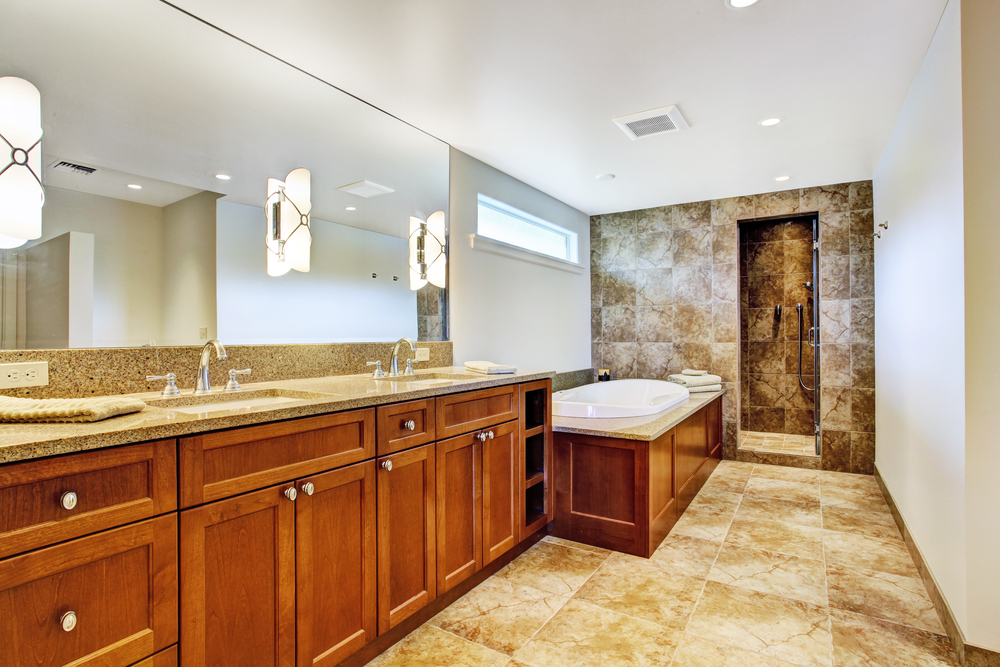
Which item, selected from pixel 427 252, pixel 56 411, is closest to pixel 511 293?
pixel 427 252

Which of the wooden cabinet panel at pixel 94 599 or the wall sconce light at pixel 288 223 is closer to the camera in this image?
the wooden cabinet panel at pixel 94 599

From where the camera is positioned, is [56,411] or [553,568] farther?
[553,568]

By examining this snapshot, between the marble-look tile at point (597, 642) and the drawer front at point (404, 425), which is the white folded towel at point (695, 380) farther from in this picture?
the drawer front at point (404, 425)

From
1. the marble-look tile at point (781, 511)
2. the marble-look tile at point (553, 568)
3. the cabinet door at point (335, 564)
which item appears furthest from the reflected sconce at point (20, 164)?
the marble-look tile at point (781, 511)

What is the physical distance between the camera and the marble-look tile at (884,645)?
5.82ft

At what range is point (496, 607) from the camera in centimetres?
215

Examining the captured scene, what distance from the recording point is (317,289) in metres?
2.42

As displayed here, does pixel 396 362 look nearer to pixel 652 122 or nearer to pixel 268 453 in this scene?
pixel 268 453

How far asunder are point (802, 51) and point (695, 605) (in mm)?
2367

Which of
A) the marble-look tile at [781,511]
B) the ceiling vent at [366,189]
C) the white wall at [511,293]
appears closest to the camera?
the ceiling vent at [366,189]

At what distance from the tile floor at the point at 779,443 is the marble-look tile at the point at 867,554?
1668 mm

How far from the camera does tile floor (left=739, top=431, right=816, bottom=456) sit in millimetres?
4543

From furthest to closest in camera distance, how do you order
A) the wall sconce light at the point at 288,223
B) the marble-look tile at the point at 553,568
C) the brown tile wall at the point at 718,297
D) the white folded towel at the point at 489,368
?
the brown tile wall at the point at 718,297, the white folded towel at the point at 489,368, the marble-look tile at the point at 553,568, the wall sconce light at the point at 288,223

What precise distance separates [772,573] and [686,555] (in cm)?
39
